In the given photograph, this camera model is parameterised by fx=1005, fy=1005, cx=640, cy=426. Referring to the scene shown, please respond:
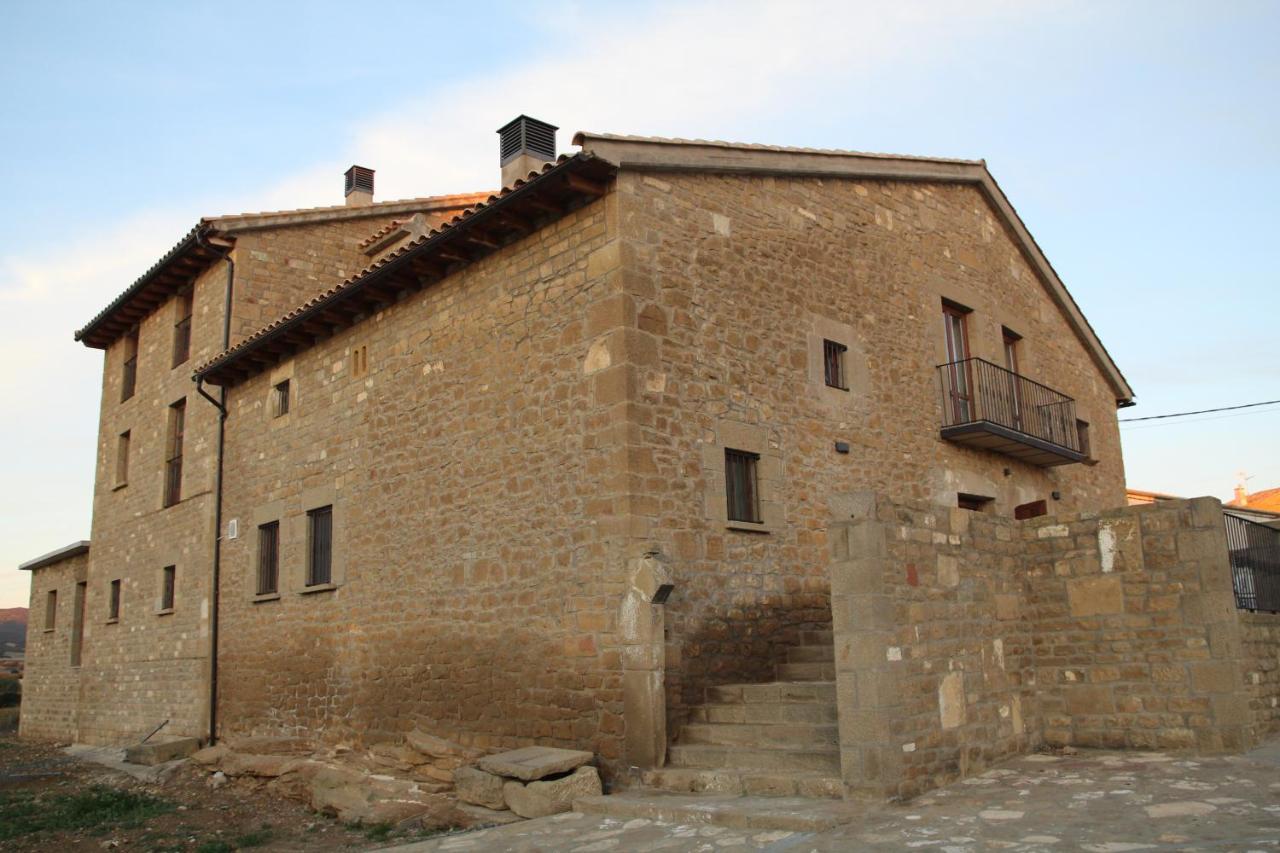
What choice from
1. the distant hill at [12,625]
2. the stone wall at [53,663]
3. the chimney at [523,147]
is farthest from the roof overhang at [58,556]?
the distant hill at [12,625]

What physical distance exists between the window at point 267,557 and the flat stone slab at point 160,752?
2.21m

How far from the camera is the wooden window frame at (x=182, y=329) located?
16344 millimetres

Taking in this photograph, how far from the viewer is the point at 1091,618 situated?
797cm

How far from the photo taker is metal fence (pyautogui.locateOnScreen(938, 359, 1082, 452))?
12.3 m

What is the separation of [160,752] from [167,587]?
3.33 meters

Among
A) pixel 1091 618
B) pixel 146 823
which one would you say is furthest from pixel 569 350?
pixel 146 823

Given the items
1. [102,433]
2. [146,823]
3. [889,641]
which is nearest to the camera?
[889,641]

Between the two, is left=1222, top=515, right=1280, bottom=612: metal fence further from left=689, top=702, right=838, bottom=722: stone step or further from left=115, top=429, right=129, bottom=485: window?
left=115, top=429, right=129, bottom=485: window

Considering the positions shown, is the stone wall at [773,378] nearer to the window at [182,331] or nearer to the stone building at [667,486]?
the stone building at [667,486]

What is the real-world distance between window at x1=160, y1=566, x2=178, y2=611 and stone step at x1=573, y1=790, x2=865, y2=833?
10.6 metres

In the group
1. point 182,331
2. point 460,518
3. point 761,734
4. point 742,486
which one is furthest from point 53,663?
point 761,734

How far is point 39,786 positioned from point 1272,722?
13052 millimetres

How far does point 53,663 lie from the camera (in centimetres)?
1961

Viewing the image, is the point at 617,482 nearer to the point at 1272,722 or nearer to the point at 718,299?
the point at 718,299
